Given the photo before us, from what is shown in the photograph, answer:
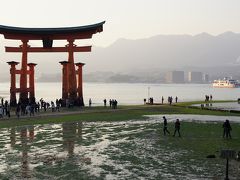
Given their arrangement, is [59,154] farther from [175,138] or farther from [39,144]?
[175,138]

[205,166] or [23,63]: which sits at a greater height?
[23,63]

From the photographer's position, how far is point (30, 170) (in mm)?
18438

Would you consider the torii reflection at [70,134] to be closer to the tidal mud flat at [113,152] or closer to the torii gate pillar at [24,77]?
the tidal mud flat at [113,152]

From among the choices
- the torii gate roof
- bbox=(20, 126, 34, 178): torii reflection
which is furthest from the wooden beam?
bbox=(20, 126, 34, 178): torii reflection

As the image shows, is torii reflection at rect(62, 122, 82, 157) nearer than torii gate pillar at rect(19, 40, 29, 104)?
Yes

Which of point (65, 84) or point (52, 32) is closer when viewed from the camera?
point (52, 32)

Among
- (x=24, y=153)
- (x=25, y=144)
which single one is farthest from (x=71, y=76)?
(x=24, y=153)

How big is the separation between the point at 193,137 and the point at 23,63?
3468 centimetres

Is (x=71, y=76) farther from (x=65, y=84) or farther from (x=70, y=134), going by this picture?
(x=70, y=134)

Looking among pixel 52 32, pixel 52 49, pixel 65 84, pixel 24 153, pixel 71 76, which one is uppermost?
pixel 52 32

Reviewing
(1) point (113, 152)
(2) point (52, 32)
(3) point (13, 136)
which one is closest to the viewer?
(1) point (113, 152)

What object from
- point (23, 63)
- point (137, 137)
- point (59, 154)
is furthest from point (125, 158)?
point (23, 63)

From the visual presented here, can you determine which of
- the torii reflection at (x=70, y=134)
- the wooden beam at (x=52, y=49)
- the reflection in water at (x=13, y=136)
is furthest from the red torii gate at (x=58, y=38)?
the reflection in water at (x=13, y=136)

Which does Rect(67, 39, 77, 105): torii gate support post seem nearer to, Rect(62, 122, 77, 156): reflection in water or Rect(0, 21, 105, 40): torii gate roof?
Rect(0, 21, 105, 40): torii gate roof
